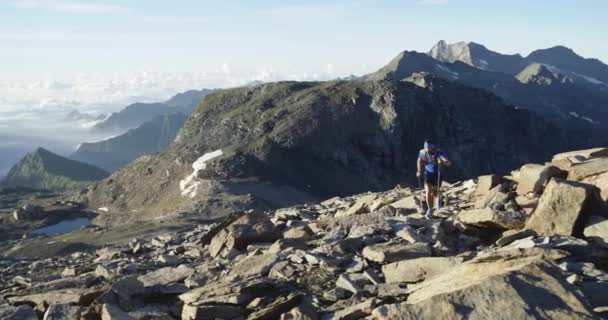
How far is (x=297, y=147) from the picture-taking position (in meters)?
123

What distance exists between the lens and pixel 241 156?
113 m

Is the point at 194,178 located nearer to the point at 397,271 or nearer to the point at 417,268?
the point at 397,271

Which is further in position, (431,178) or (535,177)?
(431,178)

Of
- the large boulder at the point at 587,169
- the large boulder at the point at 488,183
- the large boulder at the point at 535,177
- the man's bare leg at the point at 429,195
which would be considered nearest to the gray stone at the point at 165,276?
the man's bare leg at the point at 429,195

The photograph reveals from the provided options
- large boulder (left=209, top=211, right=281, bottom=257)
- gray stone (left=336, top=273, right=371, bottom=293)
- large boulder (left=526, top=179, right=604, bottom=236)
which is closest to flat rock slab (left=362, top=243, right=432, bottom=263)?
gray stone (left=336, top=273, right=371, bottom=293)

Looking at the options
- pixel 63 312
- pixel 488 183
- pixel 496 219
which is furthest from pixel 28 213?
pixel 496 219

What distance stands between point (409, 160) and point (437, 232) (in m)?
125

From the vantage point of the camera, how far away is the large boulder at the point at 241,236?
22.0 m

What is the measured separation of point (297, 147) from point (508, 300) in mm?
A: 112507

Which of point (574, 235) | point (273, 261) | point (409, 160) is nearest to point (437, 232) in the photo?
point (574, 235)

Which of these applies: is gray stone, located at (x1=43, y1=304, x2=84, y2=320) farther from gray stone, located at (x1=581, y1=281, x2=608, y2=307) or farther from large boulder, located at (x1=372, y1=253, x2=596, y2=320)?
gray stone, located at (x1=581, y1=281, x2=608, y2=307)

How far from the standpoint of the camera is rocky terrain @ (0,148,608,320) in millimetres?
11188

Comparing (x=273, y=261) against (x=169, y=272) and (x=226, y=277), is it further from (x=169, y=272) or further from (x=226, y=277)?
(x=169, y=272)

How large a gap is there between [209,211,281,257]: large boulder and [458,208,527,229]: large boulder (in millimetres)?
7361
